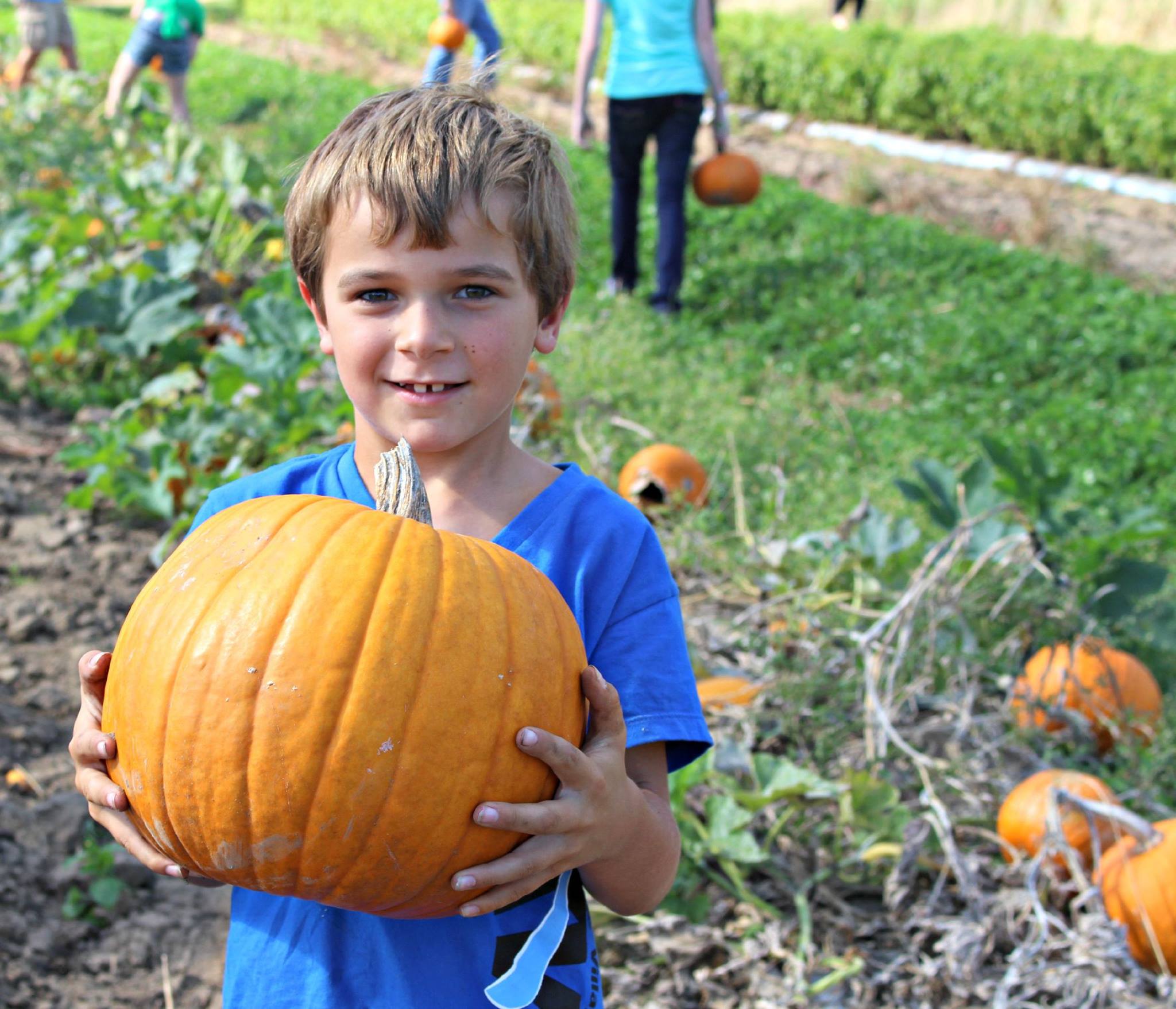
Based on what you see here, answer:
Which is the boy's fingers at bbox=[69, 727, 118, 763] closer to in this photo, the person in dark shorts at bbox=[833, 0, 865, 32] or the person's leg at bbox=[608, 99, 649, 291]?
the person's leg at bbox=[608, 99, 649, 291]

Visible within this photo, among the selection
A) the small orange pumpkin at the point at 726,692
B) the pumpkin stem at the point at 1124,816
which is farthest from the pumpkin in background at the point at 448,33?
the pumpkin stem at the point at 1124,816

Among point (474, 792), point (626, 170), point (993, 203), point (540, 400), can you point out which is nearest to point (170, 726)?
point (474, 792)

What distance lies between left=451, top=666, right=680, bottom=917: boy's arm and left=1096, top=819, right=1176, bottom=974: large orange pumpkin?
4.94 ft

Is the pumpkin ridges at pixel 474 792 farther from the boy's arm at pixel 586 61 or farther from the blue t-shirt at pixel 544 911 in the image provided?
the boy's arm at pixel 586 61

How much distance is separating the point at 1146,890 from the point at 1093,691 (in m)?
0.81

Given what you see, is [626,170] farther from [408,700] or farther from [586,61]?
[408,700]

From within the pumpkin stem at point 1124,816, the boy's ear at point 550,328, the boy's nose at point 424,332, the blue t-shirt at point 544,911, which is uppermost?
the boy's nose at point 424,332

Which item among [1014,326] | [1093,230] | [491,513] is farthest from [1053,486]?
[1093,230]

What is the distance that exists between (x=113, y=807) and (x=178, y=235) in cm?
530

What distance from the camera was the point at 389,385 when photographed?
4.87 feet

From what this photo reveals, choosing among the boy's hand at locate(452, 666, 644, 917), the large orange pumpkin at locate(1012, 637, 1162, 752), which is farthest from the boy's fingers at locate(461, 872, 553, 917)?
the large orange pumpkin at locate(1012, 637, 1162, 752)

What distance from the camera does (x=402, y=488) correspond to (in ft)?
4.58

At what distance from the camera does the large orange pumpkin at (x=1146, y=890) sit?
8.03 feet

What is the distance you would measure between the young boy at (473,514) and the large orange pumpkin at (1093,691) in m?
1.85
